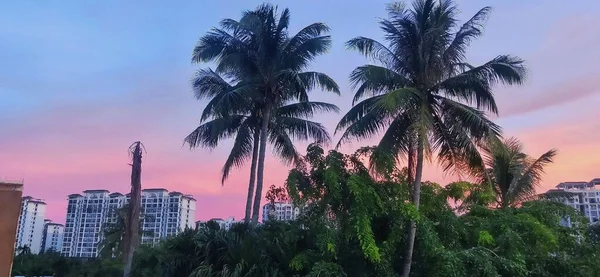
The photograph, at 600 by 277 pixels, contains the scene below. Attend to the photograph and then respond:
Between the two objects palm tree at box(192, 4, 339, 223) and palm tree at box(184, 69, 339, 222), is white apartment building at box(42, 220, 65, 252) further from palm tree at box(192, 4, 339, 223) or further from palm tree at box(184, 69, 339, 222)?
palm tree at box(192, 4, 339, 223)

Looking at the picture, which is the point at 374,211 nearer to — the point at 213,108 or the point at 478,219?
the point at 478,219

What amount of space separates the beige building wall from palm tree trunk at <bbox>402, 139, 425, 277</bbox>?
27.9ft

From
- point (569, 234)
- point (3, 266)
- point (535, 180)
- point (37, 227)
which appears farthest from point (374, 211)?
point (37, 227)

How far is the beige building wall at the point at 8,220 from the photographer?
916cm

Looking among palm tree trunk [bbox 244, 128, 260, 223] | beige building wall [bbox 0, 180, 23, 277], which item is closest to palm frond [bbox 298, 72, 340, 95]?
palm tree trunk [bbox 244, 128, 260, 223]

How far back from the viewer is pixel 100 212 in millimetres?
61125

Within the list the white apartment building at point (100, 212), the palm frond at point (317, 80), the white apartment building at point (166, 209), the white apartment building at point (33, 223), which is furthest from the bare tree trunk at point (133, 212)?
the white apartment building at point (33, 223)

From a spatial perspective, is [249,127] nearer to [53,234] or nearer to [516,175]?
[516,175]

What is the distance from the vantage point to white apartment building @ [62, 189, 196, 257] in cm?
5575

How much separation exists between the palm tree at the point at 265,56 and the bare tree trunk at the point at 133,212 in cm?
433

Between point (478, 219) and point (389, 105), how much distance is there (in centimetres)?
436

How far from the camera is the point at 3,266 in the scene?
358 inches

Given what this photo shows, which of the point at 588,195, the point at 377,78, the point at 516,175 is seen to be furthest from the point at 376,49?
the point at 588,195

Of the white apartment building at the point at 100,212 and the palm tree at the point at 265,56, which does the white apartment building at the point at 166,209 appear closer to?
the white apartment building at the point at 100,212
